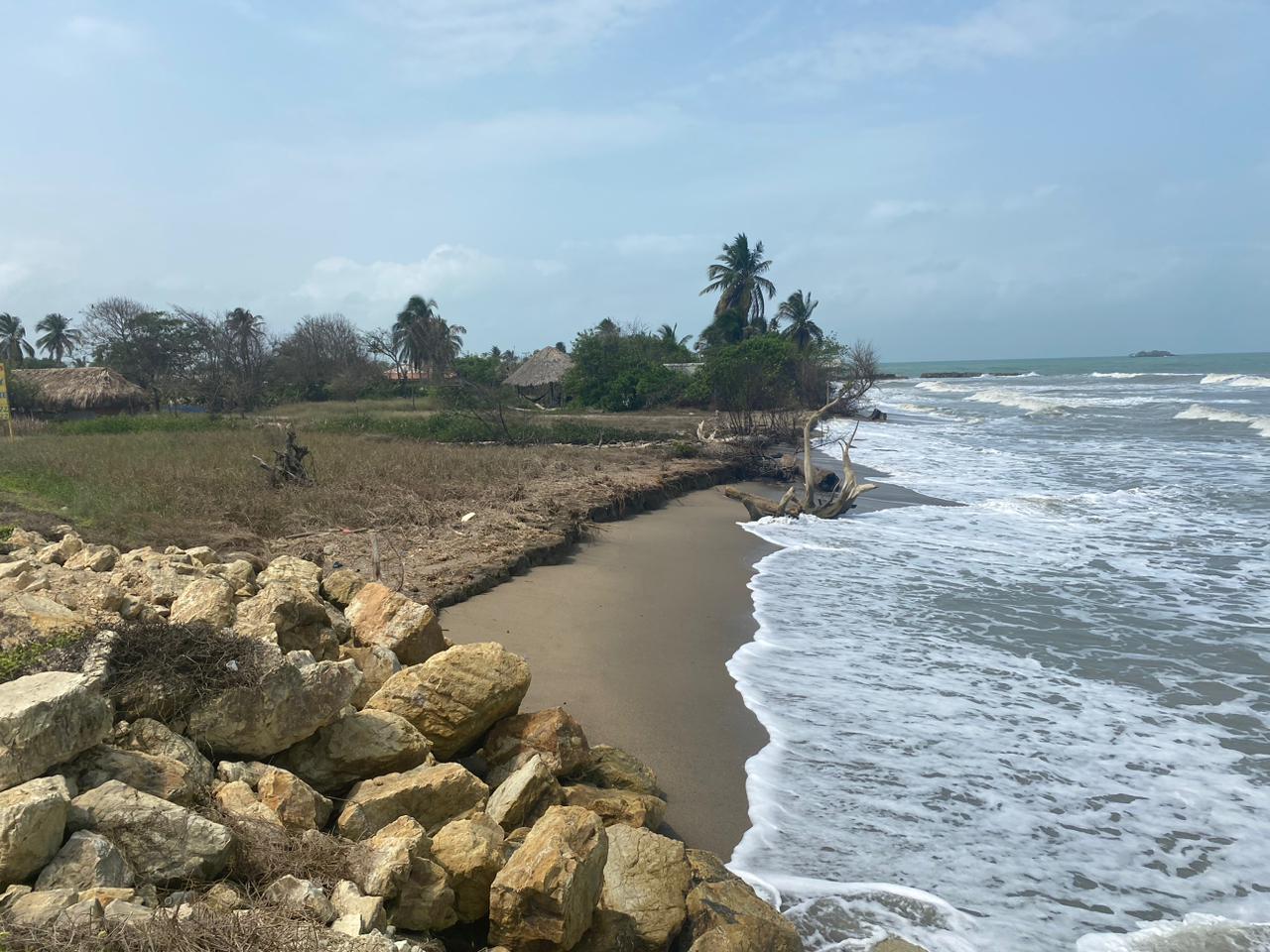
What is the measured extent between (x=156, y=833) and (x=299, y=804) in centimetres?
67

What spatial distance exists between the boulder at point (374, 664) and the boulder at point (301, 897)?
2.20m

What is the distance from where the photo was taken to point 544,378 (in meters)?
49.0

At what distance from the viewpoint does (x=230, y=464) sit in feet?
50.6

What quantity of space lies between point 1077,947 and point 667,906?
2.16 m

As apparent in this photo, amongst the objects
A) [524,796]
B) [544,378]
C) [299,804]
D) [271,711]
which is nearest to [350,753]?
[271,711]

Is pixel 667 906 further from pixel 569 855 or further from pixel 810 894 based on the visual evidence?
pixel 810 894

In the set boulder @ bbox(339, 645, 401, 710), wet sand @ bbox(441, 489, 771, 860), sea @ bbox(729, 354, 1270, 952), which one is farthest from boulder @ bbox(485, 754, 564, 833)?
boulder @ bbox(339, 645, 401, 710)

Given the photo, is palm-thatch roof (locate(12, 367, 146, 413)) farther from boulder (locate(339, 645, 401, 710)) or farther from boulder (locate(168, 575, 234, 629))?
boulder (locate(339, 645, 401, 710))

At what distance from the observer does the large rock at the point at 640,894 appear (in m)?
3.79

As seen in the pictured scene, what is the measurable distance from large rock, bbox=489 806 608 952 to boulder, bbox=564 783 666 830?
1.03 m

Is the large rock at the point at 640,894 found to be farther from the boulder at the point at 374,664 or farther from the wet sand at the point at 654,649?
the boulder at the point at 374,664

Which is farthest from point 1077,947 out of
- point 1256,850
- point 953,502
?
point 953,502

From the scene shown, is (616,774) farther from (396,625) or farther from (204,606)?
(204,606)

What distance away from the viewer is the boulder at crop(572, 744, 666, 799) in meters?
5.29
